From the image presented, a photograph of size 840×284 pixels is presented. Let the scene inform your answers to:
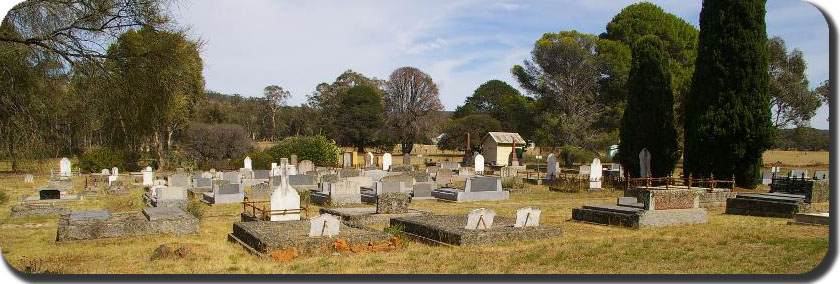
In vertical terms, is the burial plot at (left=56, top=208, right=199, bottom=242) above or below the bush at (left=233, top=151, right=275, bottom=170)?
below

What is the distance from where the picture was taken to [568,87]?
45.0 meters

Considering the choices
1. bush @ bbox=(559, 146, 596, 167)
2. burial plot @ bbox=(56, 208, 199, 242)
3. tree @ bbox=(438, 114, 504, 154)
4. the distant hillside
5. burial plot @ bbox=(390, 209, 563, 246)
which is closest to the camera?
burial plot @ bbox=(390, 209, 563, 246)

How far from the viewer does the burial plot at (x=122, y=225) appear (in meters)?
12.3

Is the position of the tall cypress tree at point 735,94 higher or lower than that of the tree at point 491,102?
lower

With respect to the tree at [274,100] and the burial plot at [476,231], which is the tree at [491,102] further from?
the burial plot at [476,231]

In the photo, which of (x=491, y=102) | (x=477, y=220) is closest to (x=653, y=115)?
(x=477, y=220)

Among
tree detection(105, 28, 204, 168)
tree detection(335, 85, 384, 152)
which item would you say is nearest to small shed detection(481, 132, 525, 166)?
tree detection(335, 85, 384, 152)

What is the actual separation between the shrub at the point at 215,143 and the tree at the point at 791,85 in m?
34.9

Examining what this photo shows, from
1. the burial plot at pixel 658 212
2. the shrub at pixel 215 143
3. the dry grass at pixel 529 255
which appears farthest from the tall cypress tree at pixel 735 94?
the shrub at pixel 215 143

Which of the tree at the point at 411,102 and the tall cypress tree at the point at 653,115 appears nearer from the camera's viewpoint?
the tall cypress tree at the point at 653,115

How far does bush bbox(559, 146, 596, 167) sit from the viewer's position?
4319 centimetres

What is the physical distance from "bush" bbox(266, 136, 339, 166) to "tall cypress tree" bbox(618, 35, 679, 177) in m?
19.9

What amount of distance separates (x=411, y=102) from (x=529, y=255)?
194 ft

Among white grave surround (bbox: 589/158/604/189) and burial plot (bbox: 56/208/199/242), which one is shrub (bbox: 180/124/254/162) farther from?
burial plot (bbox: 56/208/199/242)
